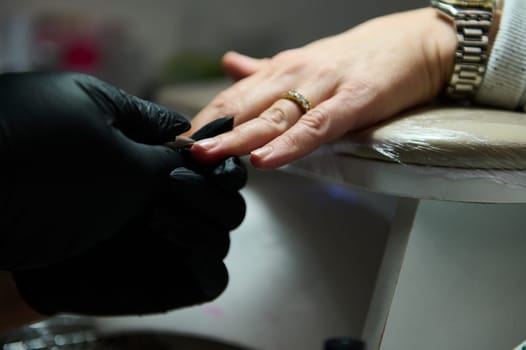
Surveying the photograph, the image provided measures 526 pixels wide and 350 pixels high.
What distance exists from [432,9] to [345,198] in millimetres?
281

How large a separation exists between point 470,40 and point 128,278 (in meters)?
0.46

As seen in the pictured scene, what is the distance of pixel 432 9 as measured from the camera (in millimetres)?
704

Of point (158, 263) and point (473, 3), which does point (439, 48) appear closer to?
point (473, 3)

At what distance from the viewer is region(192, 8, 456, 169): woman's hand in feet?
1.79

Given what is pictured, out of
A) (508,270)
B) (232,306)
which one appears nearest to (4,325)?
(232,306)

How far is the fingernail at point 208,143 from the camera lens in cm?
52

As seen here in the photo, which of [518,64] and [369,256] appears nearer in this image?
[518,64]

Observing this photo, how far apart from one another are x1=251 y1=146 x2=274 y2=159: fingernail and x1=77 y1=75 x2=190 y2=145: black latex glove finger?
69 millimetres

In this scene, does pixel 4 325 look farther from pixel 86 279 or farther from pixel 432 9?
pixel 432 9

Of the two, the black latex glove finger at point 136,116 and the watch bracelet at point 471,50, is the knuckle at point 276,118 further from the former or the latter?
the watch bracelet at point 471,50

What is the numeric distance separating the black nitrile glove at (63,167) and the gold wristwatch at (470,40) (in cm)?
37

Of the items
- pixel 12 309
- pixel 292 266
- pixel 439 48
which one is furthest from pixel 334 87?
pixel 12 309

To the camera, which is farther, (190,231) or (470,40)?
(470,40)

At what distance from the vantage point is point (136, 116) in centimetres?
49
